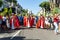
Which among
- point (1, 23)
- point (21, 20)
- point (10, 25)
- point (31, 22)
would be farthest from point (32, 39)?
point (21, 20)

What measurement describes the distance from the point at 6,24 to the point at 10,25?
89 centimetres

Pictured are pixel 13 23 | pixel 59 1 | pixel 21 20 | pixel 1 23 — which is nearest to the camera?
pixel 1 23

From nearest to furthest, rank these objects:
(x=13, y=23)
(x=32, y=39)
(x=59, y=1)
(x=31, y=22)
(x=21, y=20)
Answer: (x=32, y=39) < (x=13, y=23) < (x=31, y=22) < (x=21, y=20) < (x=59, y=1)

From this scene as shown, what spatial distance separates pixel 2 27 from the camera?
2772 cm

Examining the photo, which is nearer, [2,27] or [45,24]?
[2,27]

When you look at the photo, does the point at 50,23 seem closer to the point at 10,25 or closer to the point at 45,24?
the point at 45,24

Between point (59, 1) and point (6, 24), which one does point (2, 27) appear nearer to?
point (6, 24)

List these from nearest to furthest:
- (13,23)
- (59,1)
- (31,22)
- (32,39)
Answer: (32,39)
(13,23)
(31,22)
(59,1)

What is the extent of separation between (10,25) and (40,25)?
3444 millimetres

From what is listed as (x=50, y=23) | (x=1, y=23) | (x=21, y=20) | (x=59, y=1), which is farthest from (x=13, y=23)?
(x=59, y=1)

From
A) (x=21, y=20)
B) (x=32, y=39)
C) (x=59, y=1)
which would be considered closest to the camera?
(x=32, y=39)

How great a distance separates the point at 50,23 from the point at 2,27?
6176 mm

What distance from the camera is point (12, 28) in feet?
95.0

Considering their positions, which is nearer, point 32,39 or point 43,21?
point 32,39
